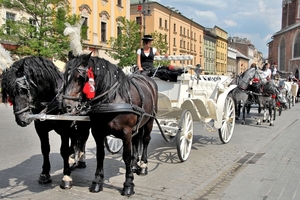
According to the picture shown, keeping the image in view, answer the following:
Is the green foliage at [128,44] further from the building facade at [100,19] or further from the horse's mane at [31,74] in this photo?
the horse's mane at [31,74]

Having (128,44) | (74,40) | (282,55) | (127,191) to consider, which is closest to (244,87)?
(74,40)

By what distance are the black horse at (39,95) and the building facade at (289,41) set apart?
235 ft

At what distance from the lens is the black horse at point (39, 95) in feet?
14.0

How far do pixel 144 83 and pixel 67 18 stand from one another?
17888 millimetres

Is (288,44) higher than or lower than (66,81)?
higher

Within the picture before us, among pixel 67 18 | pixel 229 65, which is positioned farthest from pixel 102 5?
pixel 229 65

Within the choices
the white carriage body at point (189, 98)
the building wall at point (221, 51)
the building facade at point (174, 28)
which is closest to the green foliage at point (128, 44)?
Answer: the building facade at point (174, 28)

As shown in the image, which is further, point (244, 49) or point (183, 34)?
point (244, 49)

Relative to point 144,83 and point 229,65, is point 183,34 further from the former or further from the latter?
point 144,83

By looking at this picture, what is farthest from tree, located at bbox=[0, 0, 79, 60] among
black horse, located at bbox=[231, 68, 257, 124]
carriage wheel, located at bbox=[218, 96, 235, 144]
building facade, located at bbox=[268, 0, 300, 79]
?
building facade, located at bbox=[268, 0, 300, 79]

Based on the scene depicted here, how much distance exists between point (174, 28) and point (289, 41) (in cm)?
3058

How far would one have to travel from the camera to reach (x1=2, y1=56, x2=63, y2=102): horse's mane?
431 centimetres

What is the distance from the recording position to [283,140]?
30.5ft

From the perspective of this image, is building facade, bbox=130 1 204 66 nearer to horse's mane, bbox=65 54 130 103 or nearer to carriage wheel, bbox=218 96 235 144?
carriage wheel, bbox=218 96 235 144
